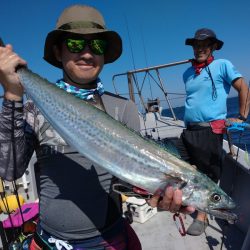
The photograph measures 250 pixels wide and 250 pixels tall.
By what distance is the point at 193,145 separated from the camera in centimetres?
433

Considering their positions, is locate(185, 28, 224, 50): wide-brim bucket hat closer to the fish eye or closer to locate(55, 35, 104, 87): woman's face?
locate(55, 35, 104, 87): woman's face

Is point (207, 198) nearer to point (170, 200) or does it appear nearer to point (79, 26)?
point (170, 200)

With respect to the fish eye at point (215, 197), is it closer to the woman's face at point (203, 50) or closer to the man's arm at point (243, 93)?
the man's arm at point (243, 93)

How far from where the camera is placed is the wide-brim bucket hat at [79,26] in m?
1.96

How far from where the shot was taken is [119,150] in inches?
73.5

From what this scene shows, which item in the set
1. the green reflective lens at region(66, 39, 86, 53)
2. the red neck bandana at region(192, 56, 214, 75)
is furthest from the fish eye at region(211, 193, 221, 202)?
the red neck bandana at region(192, 56, 214, 75)

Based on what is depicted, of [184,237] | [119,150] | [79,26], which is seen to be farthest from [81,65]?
[184,237]

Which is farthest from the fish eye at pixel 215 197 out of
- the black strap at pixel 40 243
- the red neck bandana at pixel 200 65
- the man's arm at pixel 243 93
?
the red neck bandana at pixel 200 65

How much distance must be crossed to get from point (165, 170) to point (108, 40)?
3.39 feet

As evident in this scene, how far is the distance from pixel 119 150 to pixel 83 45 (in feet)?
2.34

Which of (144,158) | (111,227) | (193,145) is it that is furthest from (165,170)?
(193,145)

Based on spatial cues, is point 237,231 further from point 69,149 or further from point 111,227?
point 69,149

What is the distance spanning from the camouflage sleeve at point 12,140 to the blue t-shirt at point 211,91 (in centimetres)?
285

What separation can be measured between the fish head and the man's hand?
0.19 ft
